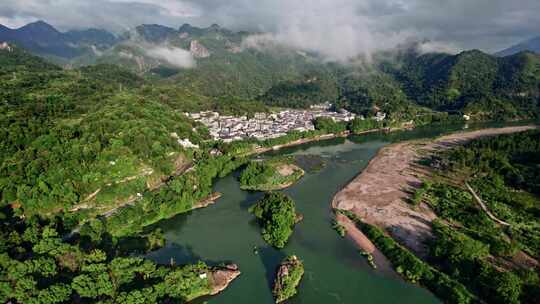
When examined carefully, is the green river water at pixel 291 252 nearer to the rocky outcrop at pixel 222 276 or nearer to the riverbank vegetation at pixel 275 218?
the rocky outcrop at pixel 222 276

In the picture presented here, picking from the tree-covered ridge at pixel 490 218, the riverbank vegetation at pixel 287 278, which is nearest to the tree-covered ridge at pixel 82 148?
the riverbank vegetation at pixel 287 278

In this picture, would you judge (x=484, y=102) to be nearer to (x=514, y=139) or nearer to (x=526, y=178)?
(x=514, y=139)

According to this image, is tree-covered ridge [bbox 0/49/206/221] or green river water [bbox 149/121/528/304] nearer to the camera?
green river water [bbox 149/121/528/304]

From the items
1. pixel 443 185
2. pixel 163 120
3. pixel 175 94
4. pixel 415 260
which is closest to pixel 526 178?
pixel 443 185

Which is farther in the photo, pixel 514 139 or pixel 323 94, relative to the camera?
pixel 323 94

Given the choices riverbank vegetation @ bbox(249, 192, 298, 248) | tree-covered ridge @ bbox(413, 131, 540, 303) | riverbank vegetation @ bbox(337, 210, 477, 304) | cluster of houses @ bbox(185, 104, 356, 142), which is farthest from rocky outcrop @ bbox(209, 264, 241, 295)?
cluster of houses @ bbox(185, 104, 356, 142)

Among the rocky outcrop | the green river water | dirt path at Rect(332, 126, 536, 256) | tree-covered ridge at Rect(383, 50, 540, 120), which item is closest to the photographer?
the green river water

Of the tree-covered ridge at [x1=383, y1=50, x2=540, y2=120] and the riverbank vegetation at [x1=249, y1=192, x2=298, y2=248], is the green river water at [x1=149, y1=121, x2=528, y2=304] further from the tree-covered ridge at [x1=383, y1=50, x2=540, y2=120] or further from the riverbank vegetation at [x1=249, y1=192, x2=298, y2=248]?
the tree-covered ridge at [x1=383, y1=50, x2=540, y2=120]
